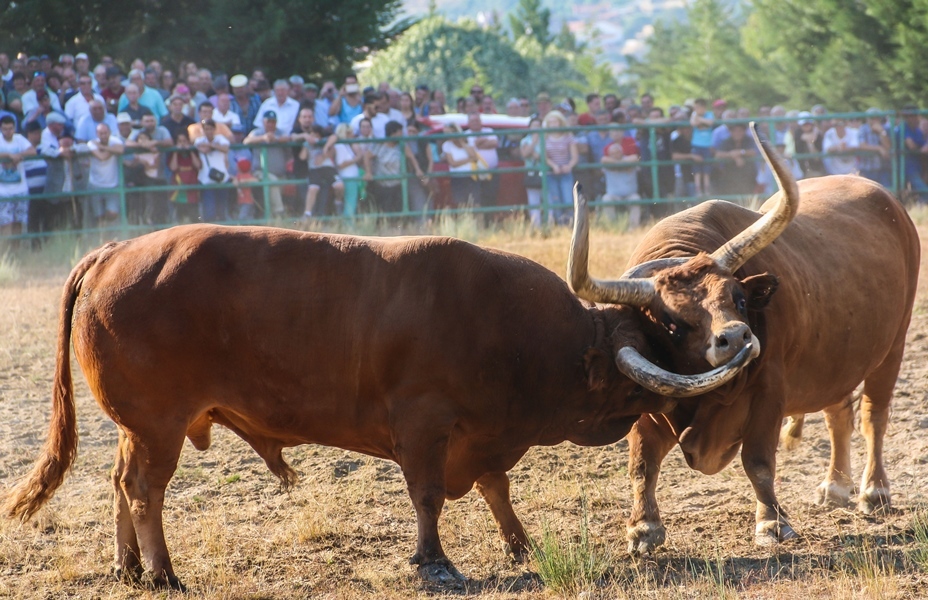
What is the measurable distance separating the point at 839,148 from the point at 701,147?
6.53 ft

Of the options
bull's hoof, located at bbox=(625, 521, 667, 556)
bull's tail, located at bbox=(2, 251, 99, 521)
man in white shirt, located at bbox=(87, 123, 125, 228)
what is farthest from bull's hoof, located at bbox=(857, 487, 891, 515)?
man in white shirt, located at bbox=(87, 123, 125, 228)

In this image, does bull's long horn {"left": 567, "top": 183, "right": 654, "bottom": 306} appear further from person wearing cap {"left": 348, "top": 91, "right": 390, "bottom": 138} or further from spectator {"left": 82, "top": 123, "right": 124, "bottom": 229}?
person wearing cap {"left": 348, "top": 91, "right": 390, "bottom": 138}

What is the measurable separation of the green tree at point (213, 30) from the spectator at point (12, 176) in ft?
17.3

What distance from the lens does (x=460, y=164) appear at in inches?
624

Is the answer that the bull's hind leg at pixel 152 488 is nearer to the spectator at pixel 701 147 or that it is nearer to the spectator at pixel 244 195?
the spectator at pixel 244 195

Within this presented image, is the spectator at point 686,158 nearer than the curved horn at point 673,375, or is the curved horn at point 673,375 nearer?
the curved horn at point 673,375

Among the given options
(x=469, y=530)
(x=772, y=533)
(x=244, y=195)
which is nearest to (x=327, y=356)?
(x=469, y=530)

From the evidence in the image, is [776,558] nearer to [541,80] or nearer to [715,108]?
[715,108]

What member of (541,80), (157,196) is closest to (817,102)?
(541,80)

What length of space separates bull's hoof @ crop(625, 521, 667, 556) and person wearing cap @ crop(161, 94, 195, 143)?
10822 millimetres

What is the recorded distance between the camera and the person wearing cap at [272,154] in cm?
1504

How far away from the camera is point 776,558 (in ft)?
17.6

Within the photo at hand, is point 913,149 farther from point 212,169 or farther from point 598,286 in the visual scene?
point 598,286

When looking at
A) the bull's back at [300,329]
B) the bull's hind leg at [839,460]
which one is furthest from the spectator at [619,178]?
the bull's back at [300,329]
